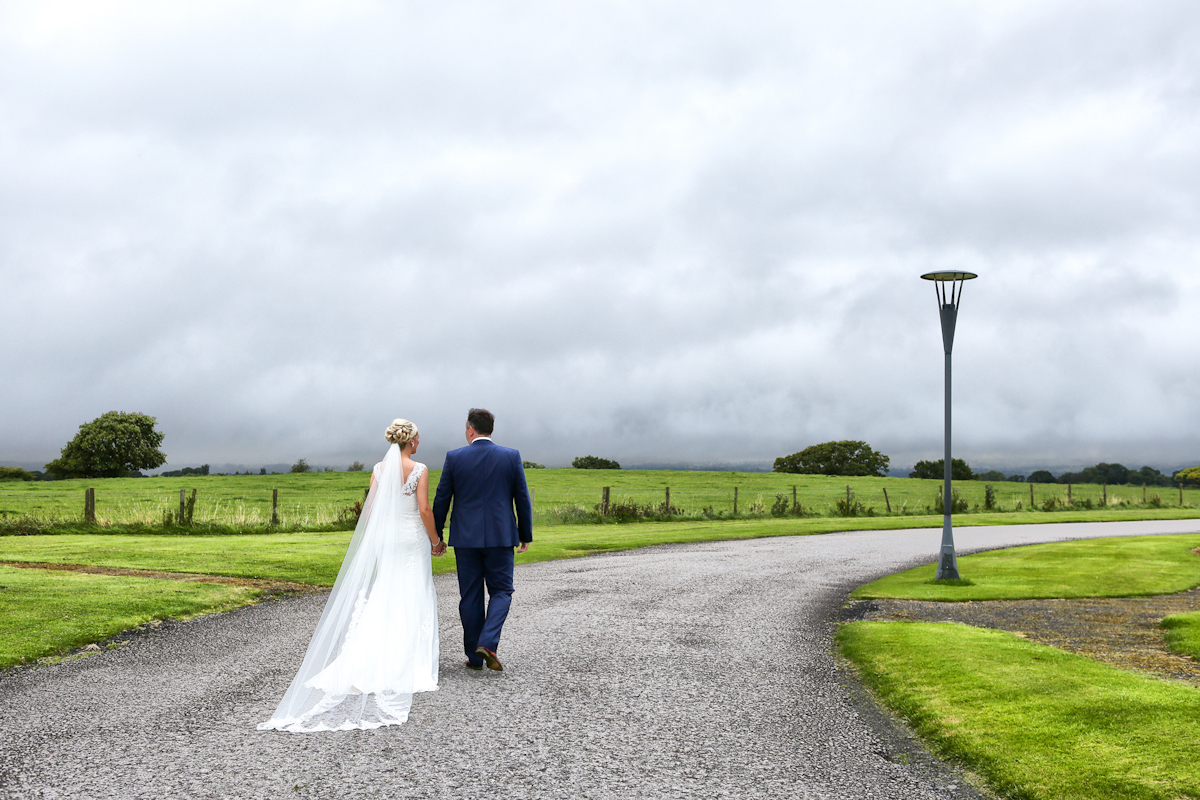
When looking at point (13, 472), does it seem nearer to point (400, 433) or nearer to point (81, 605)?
point (81, 605)

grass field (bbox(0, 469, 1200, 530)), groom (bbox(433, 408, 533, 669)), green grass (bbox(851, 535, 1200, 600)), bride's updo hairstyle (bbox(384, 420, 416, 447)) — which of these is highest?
bride's updo hairstyle (bbox(384, 420, 416, 447))

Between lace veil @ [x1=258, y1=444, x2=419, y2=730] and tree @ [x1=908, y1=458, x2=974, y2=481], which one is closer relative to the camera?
lace veil @ [x1=258, y1=444, x2=419, y2=730]

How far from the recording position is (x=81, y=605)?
36.2ft

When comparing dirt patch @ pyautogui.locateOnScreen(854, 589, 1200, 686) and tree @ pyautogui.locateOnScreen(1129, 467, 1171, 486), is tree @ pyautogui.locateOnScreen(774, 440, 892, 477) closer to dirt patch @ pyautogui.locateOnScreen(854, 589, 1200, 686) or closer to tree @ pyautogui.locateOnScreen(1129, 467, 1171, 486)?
tree @ pyautogui.locateOnScreen(1129, 467, 1171, 486)

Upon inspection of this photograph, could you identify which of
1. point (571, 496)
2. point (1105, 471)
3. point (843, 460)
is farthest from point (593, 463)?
point (1105, 471)

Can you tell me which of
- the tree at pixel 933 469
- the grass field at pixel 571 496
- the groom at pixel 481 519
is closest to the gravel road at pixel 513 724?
the groom at pixel 481 519

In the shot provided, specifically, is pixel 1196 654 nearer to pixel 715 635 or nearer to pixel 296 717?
pixel 715 635

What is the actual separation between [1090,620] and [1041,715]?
22.2ft

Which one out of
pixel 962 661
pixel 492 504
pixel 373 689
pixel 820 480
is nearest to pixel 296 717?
pixel 373 689

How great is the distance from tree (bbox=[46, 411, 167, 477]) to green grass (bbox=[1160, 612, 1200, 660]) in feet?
346

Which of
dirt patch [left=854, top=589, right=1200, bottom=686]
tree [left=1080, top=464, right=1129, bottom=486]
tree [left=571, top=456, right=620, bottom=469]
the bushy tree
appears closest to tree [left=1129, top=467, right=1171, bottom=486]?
tree [left=1080, top=464, right=1129, bottom=486]

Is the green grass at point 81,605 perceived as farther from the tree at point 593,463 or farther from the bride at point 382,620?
the tree at point 593,463

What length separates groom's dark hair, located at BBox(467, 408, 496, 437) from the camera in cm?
781

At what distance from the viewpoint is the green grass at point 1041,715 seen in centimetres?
511
